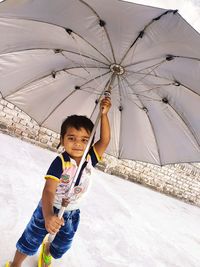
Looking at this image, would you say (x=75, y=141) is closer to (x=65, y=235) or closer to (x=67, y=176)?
(x=67, y=176)

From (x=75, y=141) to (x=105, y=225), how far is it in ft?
5.83

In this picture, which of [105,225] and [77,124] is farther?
[105,225]

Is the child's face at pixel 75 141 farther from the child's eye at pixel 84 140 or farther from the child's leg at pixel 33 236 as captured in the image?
the child's leg at pixel 33 236

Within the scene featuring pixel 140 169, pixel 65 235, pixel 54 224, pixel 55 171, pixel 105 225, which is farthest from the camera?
pixel 140 169

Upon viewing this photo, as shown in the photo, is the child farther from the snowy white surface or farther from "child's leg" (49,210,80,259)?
the snowy white surface

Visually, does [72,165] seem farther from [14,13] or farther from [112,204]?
[112,204]

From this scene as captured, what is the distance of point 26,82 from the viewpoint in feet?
6.44

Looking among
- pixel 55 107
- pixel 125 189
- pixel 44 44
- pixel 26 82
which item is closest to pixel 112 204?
pixel 125 189

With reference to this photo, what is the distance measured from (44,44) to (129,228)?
239 cm

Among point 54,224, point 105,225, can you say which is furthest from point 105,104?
point 105,225

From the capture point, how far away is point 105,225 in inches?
124

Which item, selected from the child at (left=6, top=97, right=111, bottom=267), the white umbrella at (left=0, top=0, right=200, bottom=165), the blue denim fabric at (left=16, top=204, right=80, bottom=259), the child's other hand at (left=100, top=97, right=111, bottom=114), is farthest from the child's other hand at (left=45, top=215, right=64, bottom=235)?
the white umbrella at (left=0, top=0, right=200, bottom=165)

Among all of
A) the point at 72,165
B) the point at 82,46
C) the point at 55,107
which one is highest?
the point at 82,46

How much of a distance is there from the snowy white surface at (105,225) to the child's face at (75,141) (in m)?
0.85
